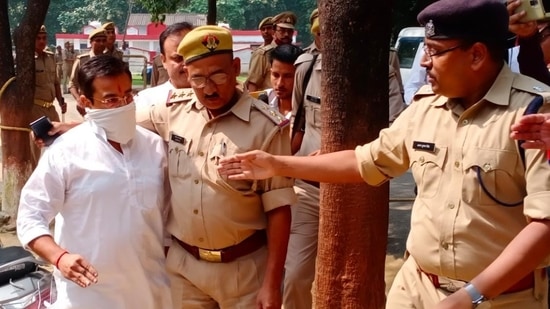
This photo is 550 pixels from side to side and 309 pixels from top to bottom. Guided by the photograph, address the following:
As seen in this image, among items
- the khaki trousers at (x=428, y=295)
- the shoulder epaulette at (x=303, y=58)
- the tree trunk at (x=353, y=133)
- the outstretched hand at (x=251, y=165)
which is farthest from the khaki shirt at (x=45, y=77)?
the khaki trousers at (x=428, y=295)

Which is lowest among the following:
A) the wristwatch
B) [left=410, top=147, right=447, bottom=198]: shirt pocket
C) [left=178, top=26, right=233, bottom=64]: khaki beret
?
the wristwatch

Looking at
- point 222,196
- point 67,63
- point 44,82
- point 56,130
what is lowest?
point 67,63

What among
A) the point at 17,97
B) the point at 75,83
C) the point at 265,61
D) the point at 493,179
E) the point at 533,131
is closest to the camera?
the point at 533,131

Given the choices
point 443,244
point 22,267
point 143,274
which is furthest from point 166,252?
point 443,244

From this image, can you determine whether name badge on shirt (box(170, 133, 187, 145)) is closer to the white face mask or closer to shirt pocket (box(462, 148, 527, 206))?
the white face mask

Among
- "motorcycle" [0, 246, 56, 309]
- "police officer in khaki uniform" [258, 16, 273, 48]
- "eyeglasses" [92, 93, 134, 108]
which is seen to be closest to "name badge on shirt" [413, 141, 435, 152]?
"eyeglasses" [92, 93, 134, 108]

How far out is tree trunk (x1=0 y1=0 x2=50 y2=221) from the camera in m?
7.64

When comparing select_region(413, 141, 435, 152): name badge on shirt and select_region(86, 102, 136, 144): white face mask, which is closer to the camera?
select_region(413, 141, 435, 152): name badge on shirt

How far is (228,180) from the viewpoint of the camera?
10.2 feet

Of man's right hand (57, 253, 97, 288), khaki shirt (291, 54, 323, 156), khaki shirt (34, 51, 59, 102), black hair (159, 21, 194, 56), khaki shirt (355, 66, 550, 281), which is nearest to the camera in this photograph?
khaki shirt (355, 66, 550, 281)

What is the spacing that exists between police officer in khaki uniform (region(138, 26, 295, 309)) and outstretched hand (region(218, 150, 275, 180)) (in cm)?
20

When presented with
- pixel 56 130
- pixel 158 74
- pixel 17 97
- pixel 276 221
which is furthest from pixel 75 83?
pixel 158 74

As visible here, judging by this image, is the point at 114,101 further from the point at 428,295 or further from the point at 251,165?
the point at 428,295

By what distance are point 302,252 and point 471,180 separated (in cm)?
240
